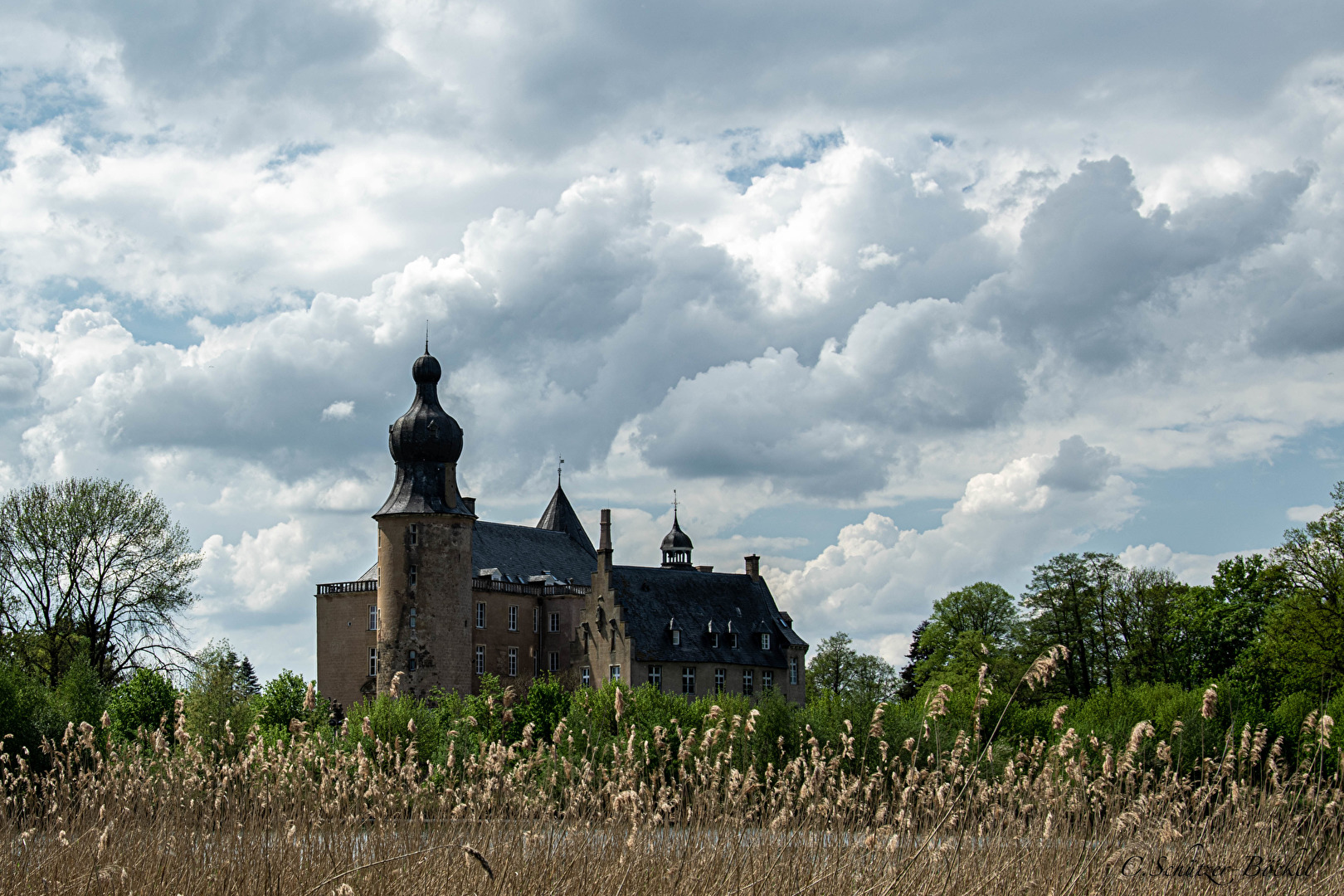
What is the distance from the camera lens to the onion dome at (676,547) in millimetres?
79750

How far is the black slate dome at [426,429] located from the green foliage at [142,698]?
45.6 feet

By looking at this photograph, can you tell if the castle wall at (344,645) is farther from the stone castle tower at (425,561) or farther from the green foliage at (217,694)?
the green foliage at (217,694)

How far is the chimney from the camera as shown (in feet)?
189

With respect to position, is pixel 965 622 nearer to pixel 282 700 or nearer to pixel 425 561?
pixel 425 561

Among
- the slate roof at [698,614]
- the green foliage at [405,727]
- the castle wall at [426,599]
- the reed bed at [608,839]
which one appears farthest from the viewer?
the slate roof at [698,614]

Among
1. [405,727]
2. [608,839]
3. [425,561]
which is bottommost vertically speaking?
[608,839]

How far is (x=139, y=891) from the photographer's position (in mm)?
8031

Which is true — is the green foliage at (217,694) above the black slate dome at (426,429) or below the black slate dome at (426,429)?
below

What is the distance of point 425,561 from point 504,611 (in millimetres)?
9644

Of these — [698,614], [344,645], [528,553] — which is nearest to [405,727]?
[344,645]

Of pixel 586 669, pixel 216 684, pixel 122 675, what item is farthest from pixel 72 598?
pixel 586 669

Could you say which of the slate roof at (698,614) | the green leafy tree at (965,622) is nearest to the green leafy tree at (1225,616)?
the green leafy tree at (965,622)

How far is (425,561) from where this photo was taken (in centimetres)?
5188

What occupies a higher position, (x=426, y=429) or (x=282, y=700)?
(x=426, y=429)
